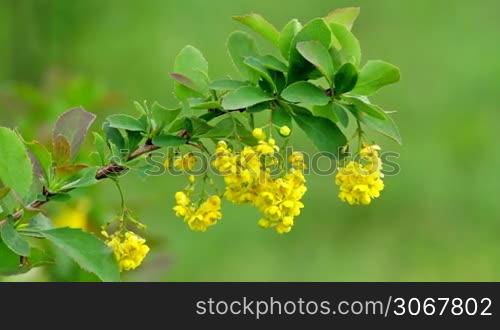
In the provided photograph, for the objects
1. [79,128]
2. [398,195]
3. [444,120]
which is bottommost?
[398,195]

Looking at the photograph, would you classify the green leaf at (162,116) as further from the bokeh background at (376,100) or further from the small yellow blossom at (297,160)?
the bokeh background at (376,100)

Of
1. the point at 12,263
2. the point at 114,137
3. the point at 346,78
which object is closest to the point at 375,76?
the point at 346,78

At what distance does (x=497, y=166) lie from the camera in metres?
2.84

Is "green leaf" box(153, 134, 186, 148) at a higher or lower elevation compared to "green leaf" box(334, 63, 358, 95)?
lower

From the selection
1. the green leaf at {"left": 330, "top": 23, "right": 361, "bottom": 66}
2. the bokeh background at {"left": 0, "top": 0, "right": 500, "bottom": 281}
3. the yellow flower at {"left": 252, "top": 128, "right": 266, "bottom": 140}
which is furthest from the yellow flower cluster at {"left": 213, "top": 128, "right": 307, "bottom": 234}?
the bokeh background at {"left": 0, "top": 0, "right": 500, "bottom": 281}

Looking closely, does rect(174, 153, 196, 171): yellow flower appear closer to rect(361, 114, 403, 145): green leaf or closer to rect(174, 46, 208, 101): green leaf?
rect(174, 46, 208, 101): green leaf

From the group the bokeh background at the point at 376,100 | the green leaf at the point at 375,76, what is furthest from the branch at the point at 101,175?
the bokeh background at the point at 376,100

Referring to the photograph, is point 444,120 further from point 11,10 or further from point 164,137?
point 164,137

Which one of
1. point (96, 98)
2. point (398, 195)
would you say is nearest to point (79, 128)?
point (96, 98)

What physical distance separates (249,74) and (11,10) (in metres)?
2.69

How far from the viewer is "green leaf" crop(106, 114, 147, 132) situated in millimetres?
773

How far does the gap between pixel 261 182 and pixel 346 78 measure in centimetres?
12

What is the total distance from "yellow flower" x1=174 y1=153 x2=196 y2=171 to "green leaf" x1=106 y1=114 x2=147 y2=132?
0.15 ft

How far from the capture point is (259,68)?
76 centimetres
